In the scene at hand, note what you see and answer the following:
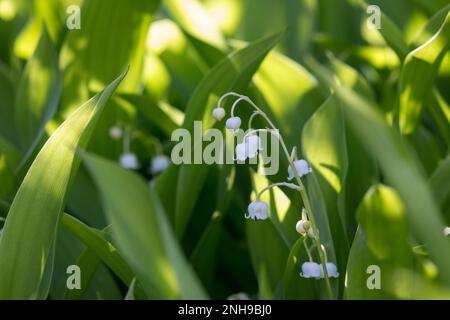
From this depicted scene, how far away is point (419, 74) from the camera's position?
127 cm

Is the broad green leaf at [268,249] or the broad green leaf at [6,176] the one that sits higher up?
the broad green leaf at [6,176]

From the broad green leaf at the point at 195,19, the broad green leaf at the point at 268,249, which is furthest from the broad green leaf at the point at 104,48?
the broad green leaf at the point at 268,249

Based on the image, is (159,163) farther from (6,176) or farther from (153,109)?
(6,176)

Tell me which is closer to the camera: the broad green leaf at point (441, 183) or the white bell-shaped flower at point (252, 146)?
the white bell-shaped flower at point (252, 146)

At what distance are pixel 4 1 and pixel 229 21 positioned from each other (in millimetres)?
565

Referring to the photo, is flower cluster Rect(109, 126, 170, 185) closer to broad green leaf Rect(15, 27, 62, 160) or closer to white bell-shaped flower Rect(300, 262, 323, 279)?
broad green leaf Rect(15, 27, 62, 160)

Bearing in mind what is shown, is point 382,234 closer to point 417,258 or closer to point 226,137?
point 417,258

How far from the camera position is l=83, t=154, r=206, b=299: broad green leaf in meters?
0.74

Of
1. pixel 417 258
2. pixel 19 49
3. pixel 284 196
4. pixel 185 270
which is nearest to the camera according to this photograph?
pixel 185 270

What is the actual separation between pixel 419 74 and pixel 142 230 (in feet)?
2.21

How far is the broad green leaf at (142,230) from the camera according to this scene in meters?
0.74

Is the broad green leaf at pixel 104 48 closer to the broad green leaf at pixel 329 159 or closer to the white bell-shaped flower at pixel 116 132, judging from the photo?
the white bell-shaped flower at pixel 116 132

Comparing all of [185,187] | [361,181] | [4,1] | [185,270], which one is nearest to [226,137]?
[185,187]
